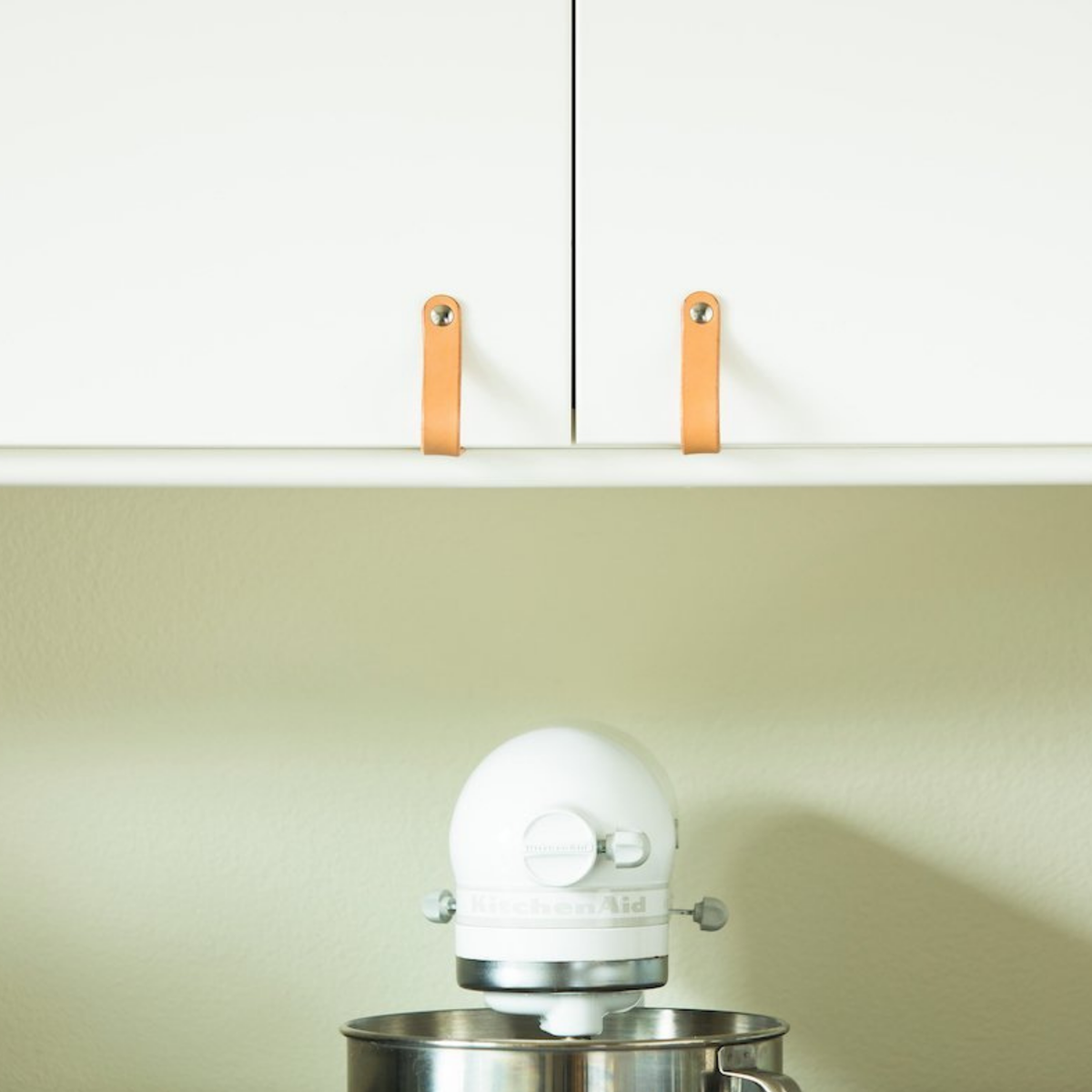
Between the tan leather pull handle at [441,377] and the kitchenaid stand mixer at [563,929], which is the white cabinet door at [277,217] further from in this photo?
the kitchenaid stand mixer at [563,929]

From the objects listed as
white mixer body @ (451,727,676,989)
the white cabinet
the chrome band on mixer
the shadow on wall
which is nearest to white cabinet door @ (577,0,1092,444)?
the white cabinet

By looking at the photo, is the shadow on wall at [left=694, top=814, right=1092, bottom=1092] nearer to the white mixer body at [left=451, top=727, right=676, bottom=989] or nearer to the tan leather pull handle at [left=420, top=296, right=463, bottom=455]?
the white mixer body at [left=451, top=727, right=676, bottom=989]

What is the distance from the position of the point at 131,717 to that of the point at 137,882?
13 cm

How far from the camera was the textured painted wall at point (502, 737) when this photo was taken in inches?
52.3

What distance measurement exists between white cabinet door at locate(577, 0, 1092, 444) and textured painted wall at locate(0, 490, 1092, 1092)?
325 millimetres

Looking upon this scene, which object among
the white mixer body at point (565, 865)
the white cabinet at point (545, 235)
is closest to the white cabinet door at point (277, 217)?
the white cabinet at point (545, 235)

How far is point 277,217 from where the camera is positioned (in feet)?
3.43

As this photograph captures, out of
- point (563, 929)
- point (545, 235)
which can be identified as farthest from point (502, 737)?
point (545, 235)

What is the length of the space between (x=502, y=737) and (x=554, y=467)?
0.36 m

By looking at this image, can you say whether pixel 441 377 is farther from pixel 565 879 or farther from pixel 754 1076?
pixel 754 1076

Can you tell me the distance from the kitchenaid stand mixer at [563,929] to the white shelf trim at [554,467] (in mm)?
164

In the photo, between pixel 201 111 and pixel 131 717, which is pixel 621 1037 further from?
pixel 201 111

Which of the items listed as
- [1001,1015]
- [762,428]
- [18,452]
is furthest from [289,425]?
[1001,1015]

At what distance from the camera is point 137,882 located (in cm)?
134
